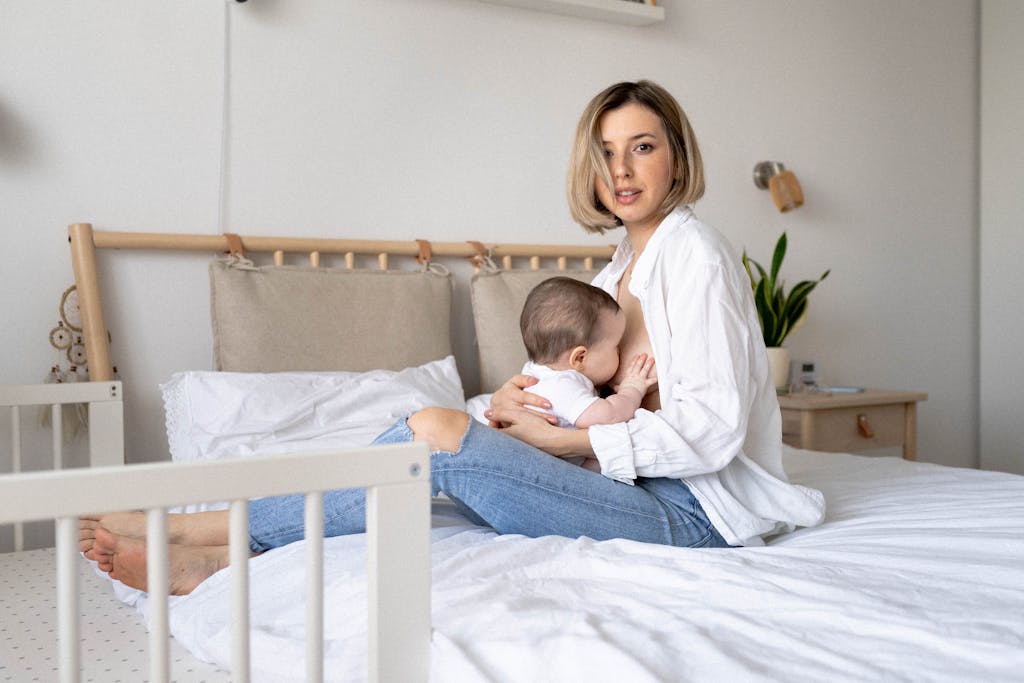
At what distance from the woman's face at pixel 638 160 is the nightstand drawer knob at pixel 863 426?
64.7 inches

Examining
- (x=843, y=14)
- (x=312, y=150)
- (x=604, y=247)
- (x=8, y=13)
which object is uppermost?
(x=843, y=14)

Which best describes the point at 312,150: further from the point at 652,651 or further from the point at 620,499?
the point at 652,651

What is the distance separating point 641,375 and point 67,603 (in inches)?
38.1

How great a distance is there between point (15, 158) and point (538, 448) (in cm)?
147

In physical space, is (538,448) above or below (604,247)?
below

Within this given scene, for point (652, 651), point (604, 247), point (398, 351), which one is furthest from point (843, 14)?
point (652, 651)

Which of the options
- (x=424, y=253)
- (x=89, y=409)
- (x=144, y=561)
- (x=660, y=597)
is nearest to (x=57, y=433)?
(x=89, y=409)

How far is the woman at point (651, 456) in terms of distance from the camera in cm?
129

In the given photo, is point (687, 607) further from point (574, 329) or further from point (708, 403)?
point (574, 329)

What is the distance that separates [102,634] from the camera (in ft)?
4.10

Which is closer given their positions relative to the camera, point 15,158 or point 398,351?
point 15,158

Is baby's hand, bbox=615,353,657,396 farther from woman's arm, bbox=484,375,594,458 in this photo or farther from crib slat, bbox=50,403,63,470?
crib slat, bbox=50,403,63,470

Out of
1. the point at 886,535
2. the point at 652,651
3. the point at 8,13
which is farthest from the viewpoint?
the point at 8,13

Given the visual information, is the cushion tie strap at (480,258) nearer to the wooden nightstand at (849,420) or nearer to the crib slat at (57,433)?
the wooden nightstand at (849,420)
